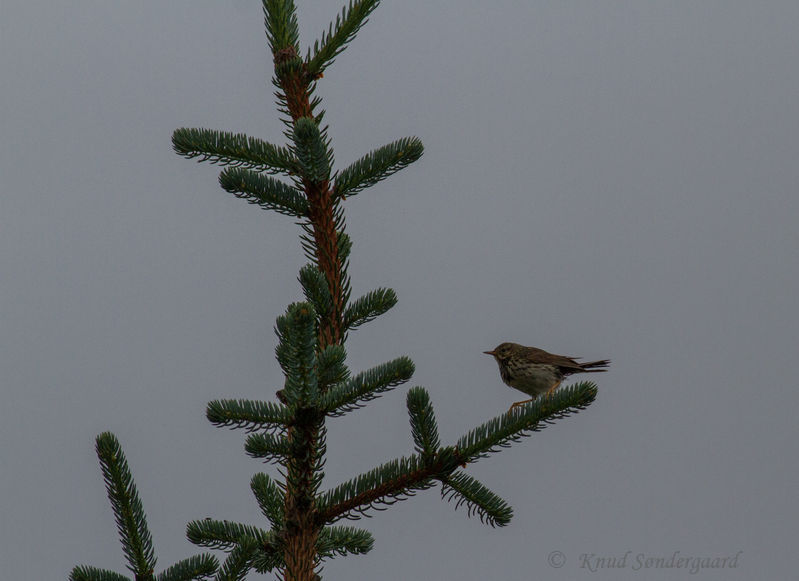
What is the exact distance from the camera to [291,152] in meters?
3.82

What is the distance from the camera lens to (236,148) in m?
3.79

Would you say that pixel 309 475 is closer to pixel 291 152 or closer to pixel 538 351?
pixel 291 152

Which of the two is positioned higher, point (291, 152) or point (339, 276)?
point (291, 152)

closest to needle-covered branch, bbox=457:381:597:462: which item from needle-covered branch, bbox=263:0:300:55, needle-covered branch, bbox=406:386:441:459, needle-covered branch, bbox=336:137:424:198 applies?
needle-covered branch, bbox=406:386:441:459

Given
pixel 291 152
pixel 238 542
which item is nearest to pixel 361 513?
pixel 238 542

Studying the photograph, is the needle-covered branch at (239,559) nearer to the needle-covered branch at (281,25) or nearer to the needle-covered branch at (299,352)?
the needle-covered branch at (299,352)

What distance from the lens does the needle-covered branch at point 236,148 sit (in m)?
3.78

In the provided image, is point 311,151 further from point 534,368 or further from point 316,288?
point 534,368

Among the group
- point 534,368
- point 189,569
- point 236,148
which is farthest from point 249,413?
point 534,368

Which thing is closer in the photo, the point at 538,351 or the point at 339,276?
the point at 339,276

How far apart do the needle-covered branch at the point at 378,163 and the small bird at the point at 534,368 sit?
8.06ft

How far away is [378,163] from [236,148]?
0.65 meters

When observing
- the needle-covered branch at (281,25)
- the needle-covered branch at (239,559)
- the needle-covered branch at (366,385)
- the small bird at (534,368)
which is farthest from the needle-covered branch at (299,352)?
the small bird at (534,368)

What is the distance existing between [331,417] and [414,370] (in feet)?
1.18
